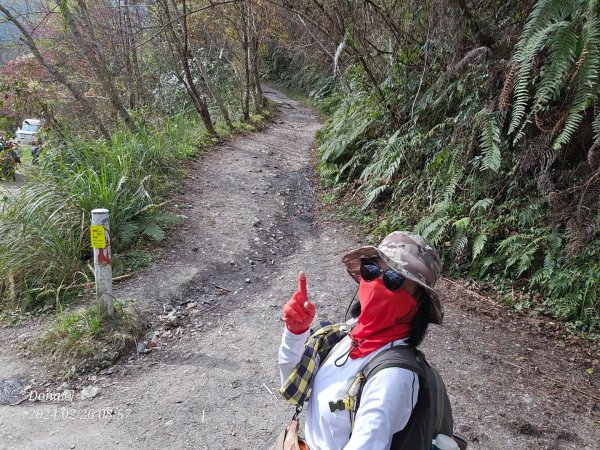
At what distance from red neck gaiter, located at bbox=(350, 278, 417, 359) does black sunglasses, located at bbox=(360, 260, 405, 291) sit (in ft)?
0.07

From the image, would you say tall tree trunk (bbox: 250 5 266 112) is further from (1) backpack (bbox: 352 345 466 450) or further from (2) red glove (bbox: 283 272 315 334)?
(1) backpack (bbox: 352 345 466 450)

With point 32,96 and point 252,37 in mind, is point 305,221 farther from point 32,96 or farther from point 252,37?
point 252,37

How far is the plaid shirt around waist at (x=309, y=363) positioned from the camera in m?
1.88

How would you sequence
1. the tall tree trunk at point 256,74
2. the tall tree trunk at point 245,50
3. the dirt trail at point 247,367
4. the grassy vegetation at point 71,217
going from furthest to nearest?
the tall tree trunk at point 256,74
the tall tree trunk at point 245,50
the grassy vegetation at point 71,217
the dirt trail at point 247,367

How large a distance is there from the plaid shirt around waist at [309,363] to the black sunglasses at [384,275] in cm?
30

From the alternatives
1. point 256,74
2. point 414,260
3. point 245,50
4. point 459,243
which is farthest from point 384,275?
point 256,74

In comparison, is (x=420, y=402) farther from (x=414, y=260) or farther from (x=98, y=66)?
(x=98, y=66)

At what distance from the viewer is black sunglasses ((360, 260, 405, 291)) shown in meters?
1.69

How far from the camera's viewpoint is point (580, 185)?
468 centimetres

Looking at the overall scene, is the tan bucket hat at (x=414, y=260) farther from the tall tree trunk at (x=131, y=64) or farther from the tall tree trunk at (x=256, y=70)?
the tall tree trunk at (x=256, y=70)

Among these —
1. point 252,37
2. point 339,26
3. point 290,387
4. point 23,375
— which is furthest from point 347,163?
point 252,37

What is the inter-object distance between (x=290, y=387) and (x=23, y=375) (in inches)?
128

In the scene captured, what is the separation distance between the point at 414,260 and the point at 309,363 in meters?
0.62
